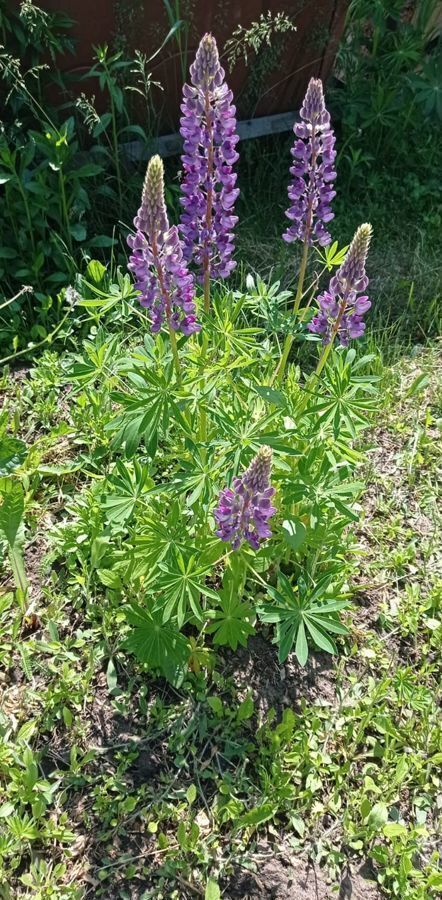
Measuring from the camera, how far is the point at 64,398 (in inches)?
122

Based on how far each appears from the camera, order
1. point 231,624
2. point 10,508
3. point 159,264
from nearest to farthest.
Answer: point 159,264, point 231,624, point 10,508

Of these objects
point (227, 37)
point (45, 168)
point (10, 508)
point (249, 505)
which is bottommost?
point (10, 508)

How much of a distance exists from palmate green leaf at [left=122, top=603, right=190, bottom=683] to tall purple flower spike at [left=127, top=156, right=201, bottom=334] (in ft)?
2.57

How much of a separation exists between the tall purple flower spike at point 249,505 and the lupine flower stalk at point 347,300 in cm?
49

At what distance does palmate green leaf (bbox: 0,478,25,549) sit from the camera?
230 cm

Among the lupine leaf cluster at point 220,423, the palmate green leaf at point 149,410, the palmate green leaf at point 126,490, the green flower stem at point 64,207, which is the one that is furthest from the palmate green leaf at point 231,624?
the green flower stem at point 64,207

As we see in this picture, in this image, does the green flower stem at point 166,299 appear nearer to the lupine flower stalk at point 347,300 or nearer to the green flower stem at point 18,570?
the lupine flower stalk at point 347,300

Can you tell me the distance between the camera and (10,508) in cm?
230

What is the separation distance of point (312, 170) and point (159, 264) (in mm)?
570

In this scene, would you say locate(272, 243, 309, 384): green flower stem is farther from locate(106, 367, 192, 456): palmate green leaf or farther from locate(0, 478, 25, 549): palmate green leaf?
locate(0, 478, 25, 549): palmate green leaf

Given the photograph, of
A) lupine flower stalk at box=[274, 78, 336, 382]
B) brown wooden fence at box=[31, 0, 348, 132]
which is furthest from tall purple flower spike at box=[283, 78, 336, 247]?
brown wooden fence at box=[31, 0, 348, 132]

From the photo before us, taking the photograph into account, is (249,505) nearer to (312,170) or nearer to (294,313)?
(294,313)

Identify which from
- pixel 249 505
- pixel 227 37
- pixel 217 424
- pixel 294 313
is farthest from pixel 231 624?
pixel 227 37

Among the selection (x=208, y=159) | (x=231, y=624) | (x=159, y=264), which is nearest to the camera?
(x=159, y=264)
